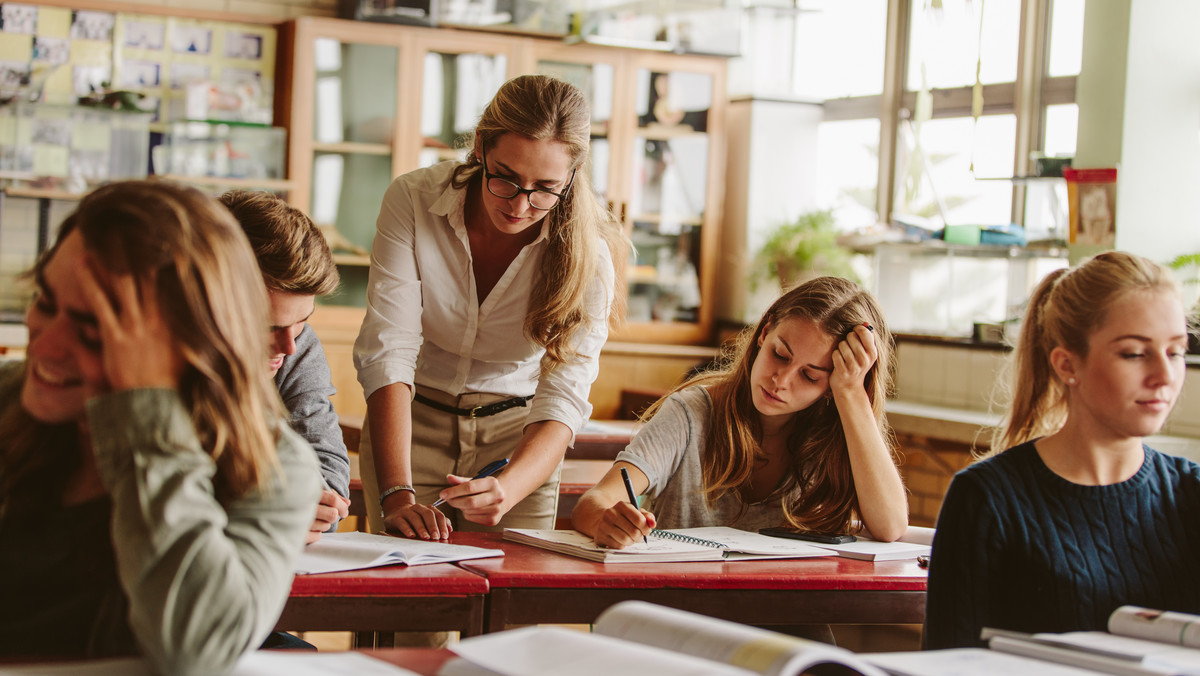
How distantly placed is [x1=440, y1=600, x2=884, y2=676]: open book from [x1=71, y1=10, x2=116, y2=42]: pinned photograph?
4498 mm

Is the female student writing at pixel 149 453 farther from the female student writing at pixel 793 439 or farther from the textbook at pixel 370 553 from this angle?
the female student writing at pixel 793 439

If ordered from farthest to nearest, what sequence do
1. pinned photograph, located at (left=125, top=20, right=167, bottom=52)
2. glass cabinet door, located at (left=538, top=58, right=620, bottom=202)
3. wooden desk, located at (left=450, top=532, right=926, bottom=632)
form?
glass cabinet door, located at (left=538, top=58, right=620, bottom=202)
pinned photograph, located at (left=125, top=20, right=167, bottom=52)
wooden desk, located at (left=450, top=532, right=926, bottom=632)

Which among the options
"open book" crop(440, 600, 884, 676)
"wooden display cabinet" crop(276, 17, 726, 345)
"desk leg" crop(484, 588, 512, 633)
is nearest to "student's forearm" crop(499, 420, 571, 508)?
"desk leg" crop(484, 588, 512, 633)

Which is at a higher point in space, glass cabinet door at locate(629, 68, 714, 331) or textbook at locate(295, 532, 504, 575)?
glass cabinet door at locate(629, 68, 714, 331)

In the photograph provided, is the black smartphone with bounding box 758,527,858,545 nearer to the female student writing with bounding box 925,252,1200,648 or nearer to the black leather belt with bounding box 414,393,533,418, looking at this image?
the female student writing with bounding box 925,252,1200,648

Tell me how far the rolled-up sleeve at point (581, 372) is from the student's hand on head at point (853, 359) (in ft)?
1.36

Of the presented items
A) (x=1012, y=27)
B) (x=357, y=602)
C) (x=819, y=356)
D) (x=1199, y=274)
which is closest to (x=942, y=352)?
(x=1199, y=274)

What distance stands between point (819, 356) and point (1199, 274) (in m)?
2.16

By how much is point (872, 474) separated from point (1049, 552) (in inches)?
20.6

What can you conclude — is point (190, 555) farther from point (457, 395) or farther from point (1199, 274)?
point (1199, 274)

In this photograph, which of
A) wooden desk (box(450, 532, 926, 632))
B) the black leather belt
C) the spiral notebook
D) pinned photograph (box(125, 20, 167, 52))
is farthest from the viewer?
pinned photograph (box(125, 20, 167, 52))

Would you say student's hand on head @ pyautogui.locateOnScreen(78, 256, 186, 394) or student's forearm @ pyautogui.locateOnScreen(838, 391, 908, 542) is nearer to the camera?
student's hand on head @ pyautogui.locateOnScreen(78, 256, 186, 394)

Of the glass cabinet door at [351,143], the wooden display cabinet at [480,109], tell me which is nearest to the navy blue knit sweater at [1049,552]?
the wooden display cabinet at [480,109]

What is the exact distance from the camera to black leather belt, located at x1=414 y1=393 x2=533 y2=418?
2.20 metres
